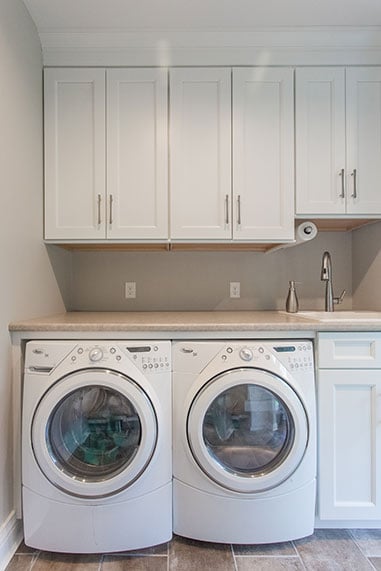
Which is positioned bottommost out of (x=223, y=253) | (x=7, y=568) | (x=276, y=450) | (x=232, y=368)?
(x=7, y=568)

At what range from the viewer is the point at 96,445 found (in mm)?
1608

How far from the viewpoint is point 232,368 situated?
156 centimetres

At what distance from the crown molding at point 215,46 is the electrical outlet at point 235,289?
1.32 meters

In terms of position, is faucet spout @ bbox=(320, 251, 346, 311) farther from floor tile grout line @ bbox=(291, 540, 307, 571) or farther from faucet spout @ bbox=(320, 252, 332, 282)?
floor tile grout line @ bbox=(291, 540, 307, 571)

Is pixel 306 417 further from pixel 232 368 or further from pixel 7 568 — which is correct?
pixel 7 568

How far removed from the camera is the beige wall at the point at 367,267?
217 cm

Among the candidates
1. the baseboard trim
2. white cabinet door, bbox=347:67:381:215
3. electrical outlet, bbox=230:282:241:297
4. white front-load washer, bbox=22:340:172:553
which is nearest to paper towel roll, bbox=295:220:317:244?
white cabinet door, bbox=347:67:381:215

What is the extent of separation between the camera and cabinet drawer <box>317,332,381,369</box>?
1.65 m

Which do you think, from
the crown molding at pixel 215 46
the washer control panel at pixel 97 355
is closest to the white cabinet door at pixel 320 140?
the crown molding at pixel 215 46

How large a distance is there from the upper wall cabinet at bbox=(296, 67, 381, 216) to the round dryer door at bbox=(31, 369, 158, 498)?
139 centimetres

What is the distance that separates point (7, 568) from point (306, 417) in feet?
4.68

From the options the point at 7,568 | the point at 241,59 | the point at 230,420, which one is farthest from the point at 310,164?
the point at 7,568

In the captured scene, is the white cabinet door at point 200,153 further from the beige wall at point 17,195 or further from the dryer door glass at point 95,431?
the dryer door glass at point 95,431

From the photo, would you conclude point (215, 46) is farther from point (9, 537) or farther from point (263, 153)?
point (9, 537)
